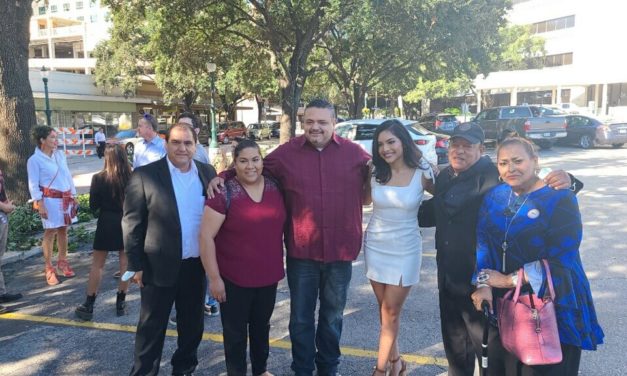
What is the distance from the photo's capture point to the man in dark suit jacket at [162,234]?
3057mm

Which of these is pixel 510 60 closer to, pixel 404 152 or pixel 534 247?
pixel 404 152

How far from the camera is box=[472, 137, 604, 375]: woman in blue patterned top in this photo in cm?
215

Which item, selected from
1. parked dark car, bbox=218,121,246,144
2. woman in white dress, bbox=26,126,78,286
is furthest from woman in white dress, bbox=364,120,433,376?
parked dark car, bbox=218,121,246,144

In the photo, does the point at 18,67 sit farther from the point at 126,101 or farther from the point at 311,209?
the point at 126,101

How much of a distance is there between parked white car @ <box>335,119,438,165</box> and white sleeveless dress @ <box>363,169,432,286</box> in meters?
7.88

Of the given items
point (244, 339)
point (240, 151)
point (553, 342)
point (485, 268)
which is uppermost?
point (240, 151)

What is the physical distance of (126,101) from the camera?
128 ft

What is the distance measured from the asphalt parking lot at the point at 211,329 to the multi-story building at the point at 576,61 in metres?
33.3

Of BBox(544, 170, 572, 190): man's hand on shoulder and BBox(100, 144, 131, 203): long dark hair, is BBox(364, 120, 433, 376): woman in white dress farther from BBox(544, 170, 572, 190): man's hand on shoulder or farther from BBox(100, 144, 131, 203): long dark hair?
BBox(100, 144, 131, 203): long dark hair

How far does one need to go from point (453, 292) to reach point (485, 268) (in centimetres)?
40

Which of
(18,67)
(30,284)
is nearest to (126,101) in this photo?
(18,67)

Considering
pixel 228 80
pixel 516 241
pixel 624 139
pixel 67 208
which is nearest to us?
pixel 516 241

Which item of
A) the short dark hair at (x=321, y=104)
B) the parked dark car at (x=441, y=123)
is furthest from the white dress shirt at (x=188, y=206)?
the parked dark car at (x=441, y=123)

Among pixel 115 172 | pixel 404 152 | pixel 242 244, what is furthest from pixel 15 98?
pixel 404 152
